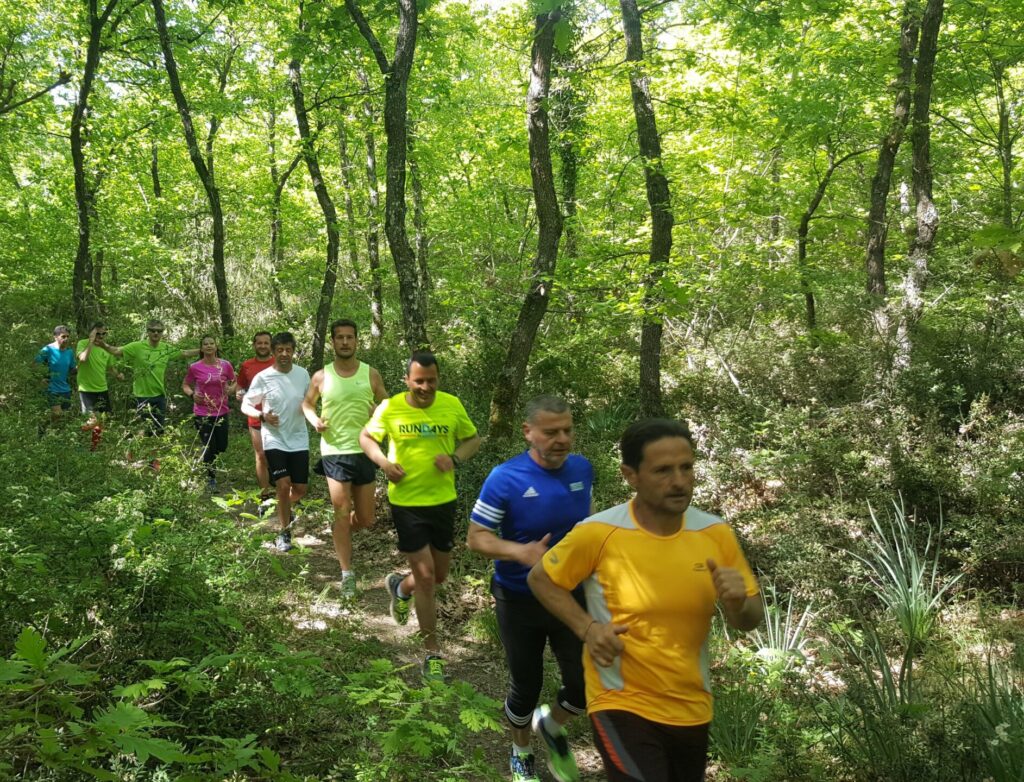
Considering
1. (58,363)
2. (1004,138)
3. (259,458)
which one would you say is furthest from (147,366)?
(1004,138)

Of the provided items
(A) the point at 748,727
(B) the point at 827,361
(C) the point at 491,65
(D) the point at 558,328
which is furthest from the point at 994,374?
(C) the point at 491,65

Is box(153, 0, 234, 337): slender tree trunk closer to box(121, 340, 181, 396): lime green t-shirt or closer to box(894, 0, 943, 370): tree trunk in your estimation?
box(121, 340, 181, 396): lime green t-shirt

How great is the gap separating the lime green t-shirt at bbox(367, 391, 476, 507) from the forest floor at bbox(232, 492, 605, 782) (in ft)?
2.81

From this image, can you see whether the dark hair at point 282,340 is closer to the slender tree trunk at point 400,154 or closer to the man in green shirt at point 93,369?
the slender tree trunk at point 400,154

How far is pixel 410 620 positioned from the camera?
20.5ft

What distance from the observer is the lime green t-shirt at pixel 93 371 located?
9992mm

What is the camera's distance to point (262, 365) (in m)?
8.75

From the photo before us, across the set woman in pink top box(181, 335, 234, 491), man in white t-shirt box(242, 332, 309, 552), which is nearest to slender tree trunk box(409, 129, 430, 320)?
woman in pink top box(181, 335, 234, 491)

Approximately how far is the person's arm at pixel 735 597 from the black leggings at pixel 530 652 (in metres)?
1.33

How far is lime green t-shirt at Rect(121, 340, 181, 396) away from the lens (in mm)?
9539

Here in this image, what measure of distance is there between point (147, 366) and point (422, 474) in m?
6.40

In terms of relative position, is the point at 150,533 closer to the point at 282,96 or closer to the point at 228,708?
the point at 228,708

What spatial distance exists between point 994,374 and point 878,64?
4.83 metres

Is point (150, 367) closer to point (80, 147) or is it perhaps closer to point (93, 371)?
point (93, 371)
